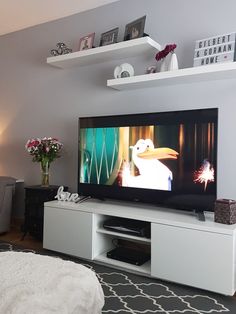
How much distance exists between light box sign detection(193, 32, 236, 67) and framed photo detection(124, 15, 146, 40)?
537mm

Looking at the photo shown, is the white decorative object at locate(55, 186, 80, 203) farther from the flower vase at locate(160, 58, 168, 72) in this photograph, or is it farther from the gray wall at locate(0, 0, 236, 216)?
the flower vase at locate(160, 58, 168, 72)

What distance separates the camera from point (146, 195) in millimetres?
2654

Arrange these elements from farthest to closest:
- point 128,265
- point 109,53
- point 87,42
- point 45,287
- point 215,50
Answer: point 87,42, point 109,53, point 128,265, point 215,50, point 45,287

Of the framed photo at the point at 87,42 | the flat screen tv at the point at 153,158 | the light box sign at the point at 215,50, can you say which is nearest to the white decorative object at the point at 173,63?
the light box sign at the point at 215,50

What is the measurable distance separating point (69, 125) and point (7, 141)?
3.53 ft

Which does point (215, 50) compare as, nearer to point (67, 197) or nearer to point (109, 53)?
point (109, 53)

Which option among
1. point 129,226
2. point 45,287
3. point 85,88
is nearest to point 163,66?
point 85,88

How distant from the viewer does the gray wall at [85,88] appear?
254cm

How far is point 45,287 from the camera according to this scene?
3.92 ft

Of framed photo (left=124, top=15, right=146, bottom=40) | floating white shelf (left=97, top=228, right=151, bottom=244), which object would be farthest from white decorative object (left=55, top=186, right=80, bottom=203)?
framed photo (left=124, top=15, right=146, bottom=40)

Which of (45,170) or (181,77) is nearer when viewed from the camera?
(181,77)

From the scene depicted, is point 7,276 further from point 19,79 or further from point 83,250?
point 19,79

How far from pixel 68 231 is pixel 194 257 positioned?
3.83ft

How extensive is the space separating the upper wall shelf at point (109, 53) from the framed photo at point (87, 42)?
131 mm
